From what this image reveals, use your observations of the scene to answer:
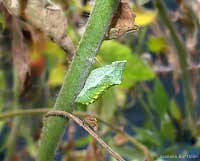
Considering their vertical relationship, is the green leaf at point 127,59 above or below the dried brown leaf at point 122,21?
below

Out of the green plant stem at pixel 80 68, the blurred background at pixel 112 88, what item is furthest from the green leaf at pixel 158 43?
the green plant stem at pixel 80 68

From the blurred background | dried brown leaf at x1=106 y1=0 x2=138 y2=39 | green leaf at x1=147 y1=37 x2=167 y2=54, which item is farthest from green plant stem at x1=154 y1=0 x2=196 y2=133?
dried brown leaf at x1=106 y1=0 x2=138 y2=39

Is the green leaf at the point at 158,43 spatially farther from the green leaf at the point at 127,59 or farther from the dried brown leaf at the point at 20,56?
the dried brown leaf at the point at 20,56

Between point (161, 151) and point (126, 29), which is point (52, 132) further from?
point (161, 151)

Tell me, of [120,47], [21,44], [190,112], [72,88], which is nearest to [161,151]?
[190,112]

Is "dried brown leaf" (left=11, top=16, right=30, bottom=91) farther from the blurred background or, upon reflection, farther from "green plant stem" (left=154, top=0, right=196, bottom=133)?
"green plant stem" (left=154, top=0, right=196, bottom=133)

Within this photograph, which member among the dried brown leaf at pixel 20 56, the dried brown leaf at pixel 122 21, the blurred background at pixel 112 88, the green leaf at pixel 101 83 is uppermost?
the dried brown leaf at pixel 122 21

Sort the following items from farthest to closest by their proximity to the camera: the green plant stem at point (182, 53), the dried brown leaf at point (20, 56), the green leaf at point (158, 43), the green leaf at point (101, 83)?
the green leaf at point (158, 43), the green plant stem at point (182, 53), the dried brown leaf at point (20, 56), the green leaf at point (101, 83)
